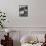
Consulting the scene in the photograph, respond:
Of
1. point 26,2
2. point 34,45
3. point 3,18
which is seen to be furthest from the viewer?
point 26,2

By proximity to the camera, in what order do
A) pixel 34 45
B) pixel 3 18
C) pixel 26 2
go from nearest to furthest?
1. pixel 34 45
2. pixel 3 18
3. pixel 26 2

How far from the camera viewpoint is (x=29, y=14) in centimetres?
274

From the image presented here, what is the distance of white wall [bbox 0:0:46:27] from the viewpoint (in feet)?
8.99

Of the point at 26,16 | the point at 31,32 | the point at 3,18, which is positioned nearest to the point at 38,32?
the point at 31,32

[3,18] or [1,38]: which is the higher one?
[3,18]

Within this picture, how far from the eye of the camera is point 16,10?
108 inches

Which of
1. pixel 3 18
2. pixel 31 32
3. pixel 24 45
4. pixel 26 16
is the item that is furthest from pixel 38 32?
pixel 3 18

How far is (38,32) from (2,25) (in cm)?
75

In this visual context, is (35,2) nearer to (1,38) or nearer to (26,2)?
(26,2)

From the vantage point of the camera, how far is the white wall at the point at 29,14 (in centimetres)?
274

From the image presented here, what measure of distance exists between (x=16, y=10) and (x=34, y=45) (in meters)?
0.89

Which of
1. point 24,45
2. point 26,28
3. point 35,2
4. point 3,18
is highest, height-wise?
point 35,2

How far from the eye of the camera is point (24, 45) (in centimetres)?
225

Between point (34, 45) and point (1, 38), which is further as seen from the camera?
point (1, 38)
